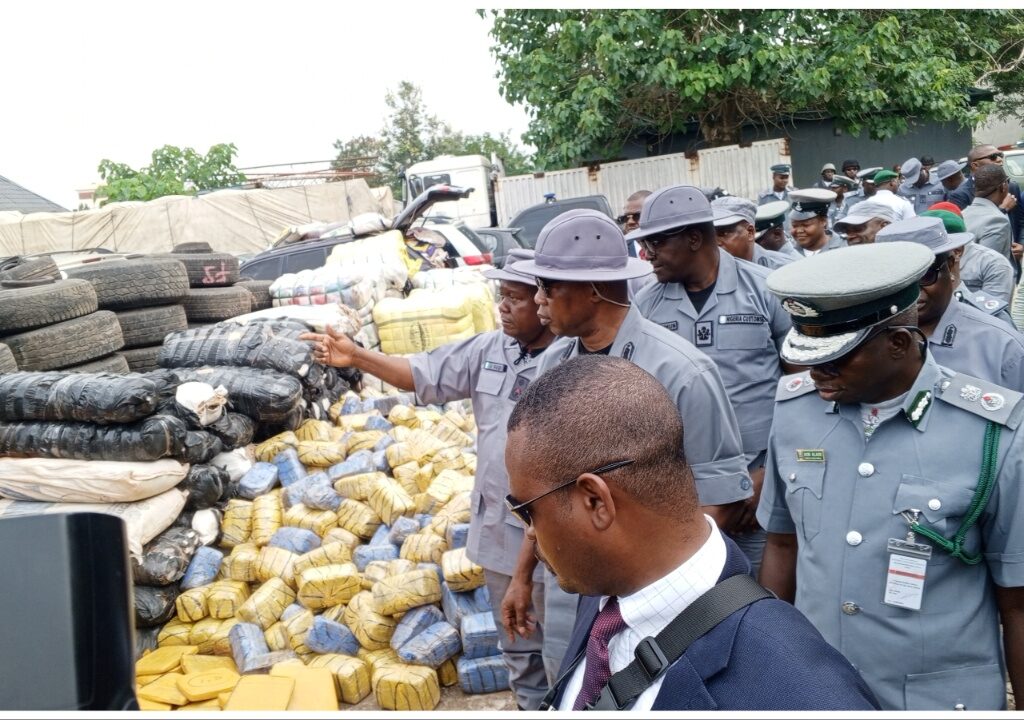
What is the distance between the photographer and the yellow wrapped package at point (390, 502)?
195 inches

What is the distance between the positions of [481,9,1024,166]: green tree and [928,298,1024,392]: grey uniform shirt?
14.6 meters

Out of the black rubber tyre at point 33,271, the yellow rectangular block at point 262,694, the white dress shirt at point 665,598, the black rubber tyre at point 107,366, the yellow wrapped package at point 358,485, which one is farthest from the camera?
the black rubber tyre at point 33,271

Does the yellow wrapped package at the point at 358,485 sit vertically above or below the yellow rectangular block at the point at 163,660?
above

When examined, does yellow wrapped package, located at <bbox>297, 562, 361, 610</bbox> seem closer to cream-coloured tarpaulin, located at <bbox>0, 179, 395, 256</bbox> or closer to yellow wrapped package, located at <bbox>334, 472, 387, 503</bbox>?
yellow wrapped package, located at <bbox>334, 472, 387, 503</bbox>

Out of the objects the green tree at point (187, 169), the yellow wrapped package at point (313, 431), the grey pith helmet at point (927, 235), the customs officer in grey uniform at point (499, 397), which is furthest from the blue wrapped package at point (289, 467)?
the green tree at point (187, 169)

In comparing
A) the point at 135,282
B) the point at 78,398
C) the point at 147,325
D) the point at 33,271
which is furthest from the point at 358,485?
the point at 33,271

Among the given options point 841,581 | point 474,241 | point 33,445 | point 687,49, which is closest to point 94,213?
point 474,241

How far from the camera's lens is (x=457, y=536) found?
4469mm

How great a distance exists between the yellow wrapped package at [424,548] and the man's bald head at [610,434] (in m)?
3.08

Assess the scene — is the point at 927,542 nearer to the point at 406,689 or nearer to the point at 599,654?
the point at 599,654

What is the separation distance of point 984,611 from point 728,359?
5.85 feet

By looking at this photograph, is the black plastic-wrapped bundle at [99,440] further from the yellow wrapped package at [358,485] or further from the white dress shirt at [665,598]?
the white dress shirt at [665,598]

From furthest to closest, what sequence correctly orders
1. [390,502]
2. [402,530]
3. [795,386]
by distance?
[390,502] → [402,530] → [795,386]

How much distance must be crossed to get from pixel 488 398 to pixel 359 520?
6.65 ft
